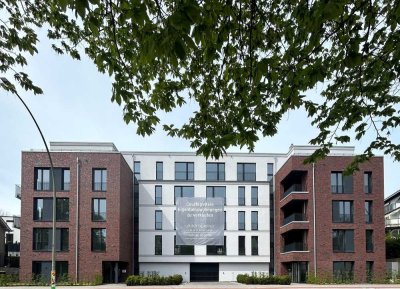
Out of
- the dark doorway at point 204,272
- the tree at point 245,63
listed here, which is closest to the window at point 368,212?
the dark doorway at point 204,272

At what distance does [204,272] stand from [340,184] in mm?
18542

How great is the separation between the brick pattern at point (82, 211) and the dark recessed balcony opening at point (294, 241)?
15.3 meters

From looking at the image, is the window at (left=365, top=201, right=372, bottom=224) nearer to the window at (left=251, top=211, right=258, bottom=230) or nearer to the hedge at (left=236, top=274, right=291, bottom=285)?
the hedge at (left=236, top=274, right=291, bottom=285)

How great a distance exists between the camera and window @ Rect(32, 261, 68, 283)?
136ft

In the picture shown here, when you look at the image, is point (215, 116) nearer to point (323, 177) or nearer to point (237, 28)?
point (237, 28)

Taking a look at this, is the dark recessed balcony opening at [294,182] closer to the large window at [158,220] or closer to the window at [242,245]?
the window at [242,245]

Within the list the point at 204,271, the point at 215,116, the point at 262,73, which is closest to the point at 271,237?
the point at 204,271

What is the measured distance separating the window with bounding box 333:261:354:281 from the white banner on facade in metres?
11.1

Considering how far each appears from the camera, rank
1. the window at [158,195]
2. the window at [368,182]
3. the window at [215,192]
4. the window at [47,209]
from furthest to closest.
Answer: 1. the window at [215,192]
2. the window at [158,195]
3. the window at [368,182]
4. the window at [47,209]

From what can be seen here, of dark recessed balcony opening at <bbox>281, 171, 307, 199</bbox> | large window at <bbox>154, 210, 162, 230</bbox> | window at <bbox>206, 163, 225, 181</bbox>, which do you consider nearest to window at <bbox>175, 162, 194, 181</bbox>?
window at <bbox>206, 163, 225, 181</bbox>

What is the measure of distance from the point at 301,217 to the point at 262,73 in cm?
4003

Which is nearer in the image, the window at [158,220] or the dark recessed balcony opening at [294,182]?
the dark recessed balcony opening at [294,182]

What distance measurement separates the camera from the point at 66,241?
139 feet

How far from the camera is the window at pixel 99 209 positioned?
141 ft
